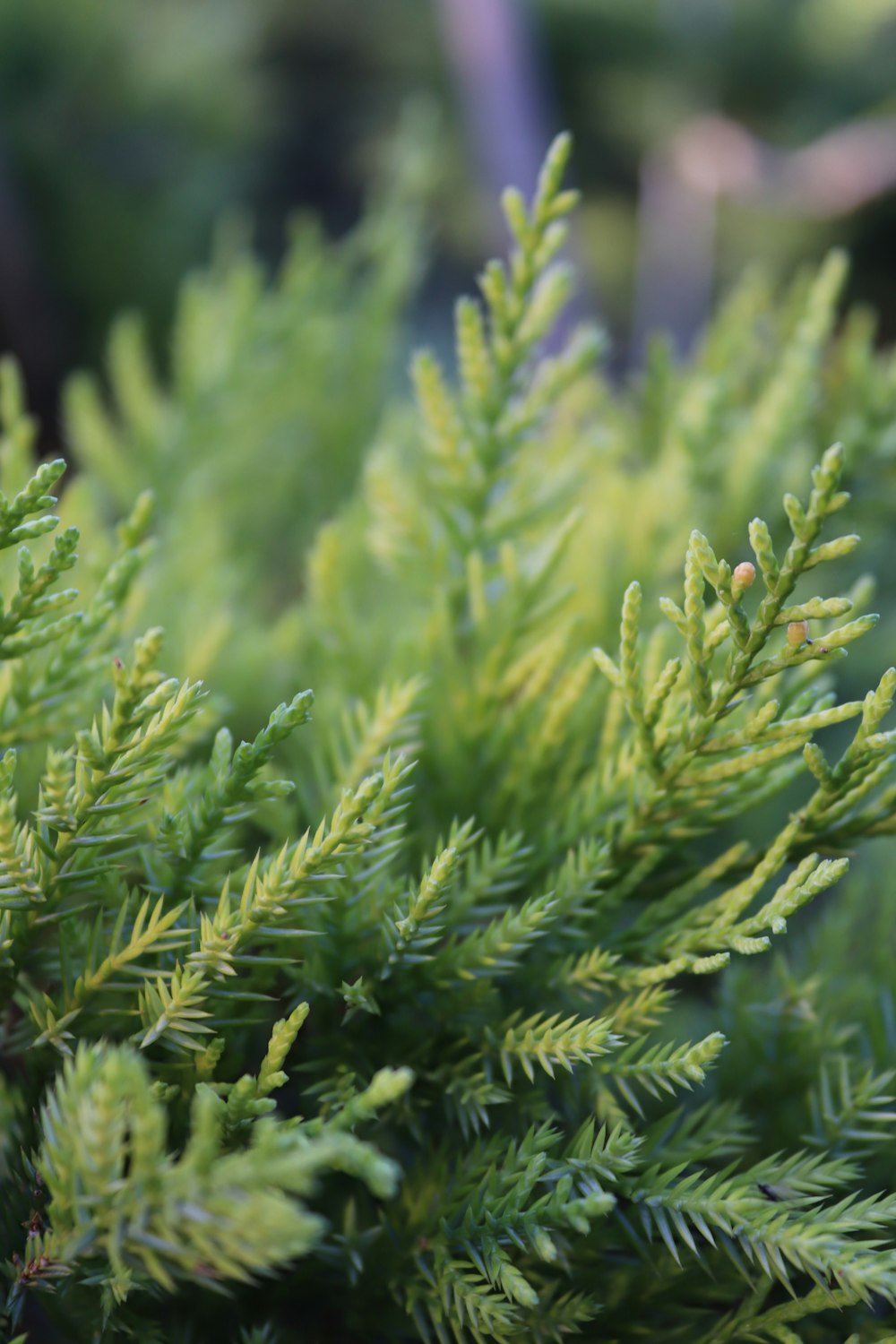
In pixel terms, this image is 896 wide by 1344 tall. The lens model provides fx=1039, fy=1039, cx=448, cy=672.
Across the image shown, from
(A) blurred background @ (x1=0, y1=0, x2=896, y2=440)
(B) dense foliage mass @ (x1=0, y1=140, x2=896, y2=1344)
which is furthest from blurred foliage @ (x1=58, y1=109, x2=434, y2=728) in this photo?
(A) blurred background @ (x1=0, y1=0, x2=896, y2=440)

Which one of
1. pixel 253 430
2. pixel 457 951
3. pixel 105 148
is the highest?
pixel 105 148

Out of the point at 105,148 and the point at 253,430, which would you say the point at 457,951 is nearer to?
the point at 253,430

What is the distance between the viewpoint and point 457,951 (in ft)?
1.26

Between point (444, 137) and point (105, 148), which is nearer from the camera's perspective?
point (105, 148)

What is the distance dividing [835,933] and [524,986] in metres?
0.18

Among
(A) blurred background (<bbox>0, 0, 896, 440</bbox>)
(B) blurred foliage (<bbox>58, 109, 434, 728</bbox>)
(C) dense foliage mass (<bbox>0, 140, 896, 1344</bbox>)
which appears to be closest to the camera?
(C) dense foliage mass (<bbox>0, 140, 896, 1344</bbox>)

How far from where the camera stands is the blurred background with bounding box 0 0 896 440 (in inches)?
64.6

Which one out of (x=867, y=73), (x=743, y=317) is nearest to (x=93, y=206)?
(x=743, y=317)

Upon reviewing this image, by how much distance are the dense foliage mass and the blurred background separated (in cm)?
66

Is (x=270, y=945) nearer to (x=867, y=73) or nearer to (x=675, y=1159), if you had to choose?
(x=675, y=1159)

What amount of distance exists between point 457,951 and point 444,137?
3130 millimetres

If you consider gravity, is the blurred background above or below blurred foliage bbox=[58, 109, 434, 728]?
above

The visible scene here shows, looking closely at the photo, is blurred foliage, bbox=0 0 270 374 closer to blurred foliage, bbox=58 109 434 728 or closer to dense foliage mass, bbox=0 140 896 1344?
blurred foliage, bbox=58 109 434 728

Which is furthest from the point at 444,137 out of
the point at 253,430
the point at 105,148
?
the point at 253,430
